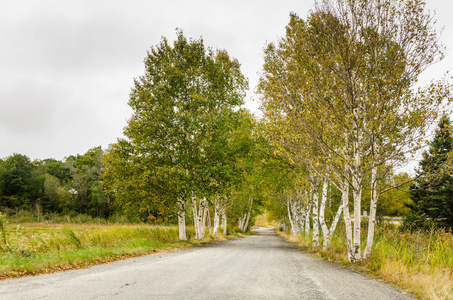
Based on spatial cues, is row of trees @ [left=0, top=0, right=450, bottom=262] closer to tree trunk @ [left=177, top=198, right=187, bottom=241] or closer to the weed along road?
tree trunk @ [left=177, top=198, right=187, bottom=241]

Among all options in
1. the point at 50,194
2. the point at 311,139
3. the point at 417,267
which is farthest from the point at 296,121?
the point at 50,194

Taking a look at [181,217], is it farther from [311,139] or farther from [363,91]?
[363,91]

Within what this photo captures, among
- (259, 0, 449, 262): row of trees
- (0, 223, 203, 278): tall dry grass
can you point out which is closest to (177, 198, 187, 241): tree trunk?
(0, 223, 203, 278): tall dry grass

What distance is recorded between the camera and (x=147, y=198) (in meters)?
19.5

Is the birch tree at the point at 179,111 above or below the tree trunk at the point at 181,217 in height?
above

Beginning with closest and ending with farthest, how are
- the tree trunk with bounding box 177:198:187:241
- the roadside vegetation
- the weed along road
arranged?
the weed along road → the roadside vegetation → the tree trunk with bounding box 177:198:187:241

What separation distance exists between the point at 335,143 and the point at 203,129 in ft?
31.2

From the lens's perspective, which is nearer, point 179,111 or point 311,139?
point 311,139

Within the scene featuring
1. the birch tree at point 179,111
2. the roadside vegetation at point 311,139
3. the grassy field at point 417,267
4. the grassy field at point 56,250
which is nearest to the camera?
the grassy field at point 417,267

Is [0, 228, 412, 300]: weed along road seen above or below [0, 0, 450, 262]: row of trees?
below

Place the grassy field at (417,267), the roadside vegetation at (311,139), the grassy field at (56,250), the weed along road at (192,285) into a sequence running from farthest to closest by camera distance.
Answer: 1. the roadside vegetation at (311,139)
2. the grassy field at (56,250)
3. the grassy field at (417,267)
4. the weed along road at (192,285)

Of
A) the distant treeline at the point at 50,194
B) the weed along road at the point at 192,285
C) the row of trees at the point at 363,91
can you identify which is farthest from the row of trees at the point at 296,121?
the distant treeline at the point at 50,194

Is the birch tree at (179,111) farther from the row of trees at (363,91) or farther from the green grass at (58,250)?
the row of trees at (363,91)

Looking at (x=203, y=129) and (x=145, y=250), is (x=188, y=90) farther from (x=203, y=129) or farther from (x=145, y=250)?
(x=145, y=250)
